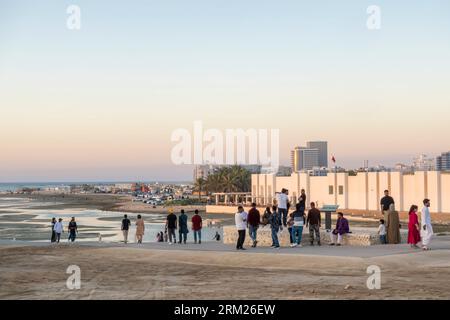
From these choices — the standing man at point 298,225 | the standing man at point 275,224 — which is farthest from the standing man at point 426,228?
the standing man at point 275,224

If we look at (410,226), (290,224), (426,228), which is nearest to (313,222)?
(290,224)

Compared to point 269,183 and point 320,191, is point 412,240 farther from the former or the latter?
point 269,183

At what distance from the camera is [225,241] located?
25281mm

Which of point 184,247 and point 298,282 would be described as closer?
point 298,282

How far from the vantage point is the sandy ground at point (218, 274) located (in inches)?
537

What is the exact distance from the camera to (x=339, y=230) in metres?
22.9

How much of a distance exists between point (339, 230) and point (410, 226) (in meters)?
2.71

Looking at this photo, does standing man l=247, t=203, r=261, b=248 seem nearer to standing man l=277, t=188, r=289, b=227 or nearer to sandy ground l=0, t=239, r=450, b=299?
standing man l=277, t=188, r=289, b=227

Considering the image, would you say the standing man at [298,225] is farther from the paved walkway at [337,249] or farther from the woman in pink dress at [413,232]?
Answer: the woman in pink dress at [413,232]

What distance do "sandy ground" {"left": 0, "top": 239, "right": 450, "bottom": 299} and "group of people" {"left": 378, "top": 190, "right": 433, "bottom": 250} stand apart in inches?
30.8

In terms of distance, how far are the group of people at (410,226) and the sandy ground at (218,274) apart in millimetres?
784

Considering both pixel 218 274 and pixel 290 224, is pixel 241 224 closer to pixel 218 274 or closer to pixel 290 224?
pixel 290 224
